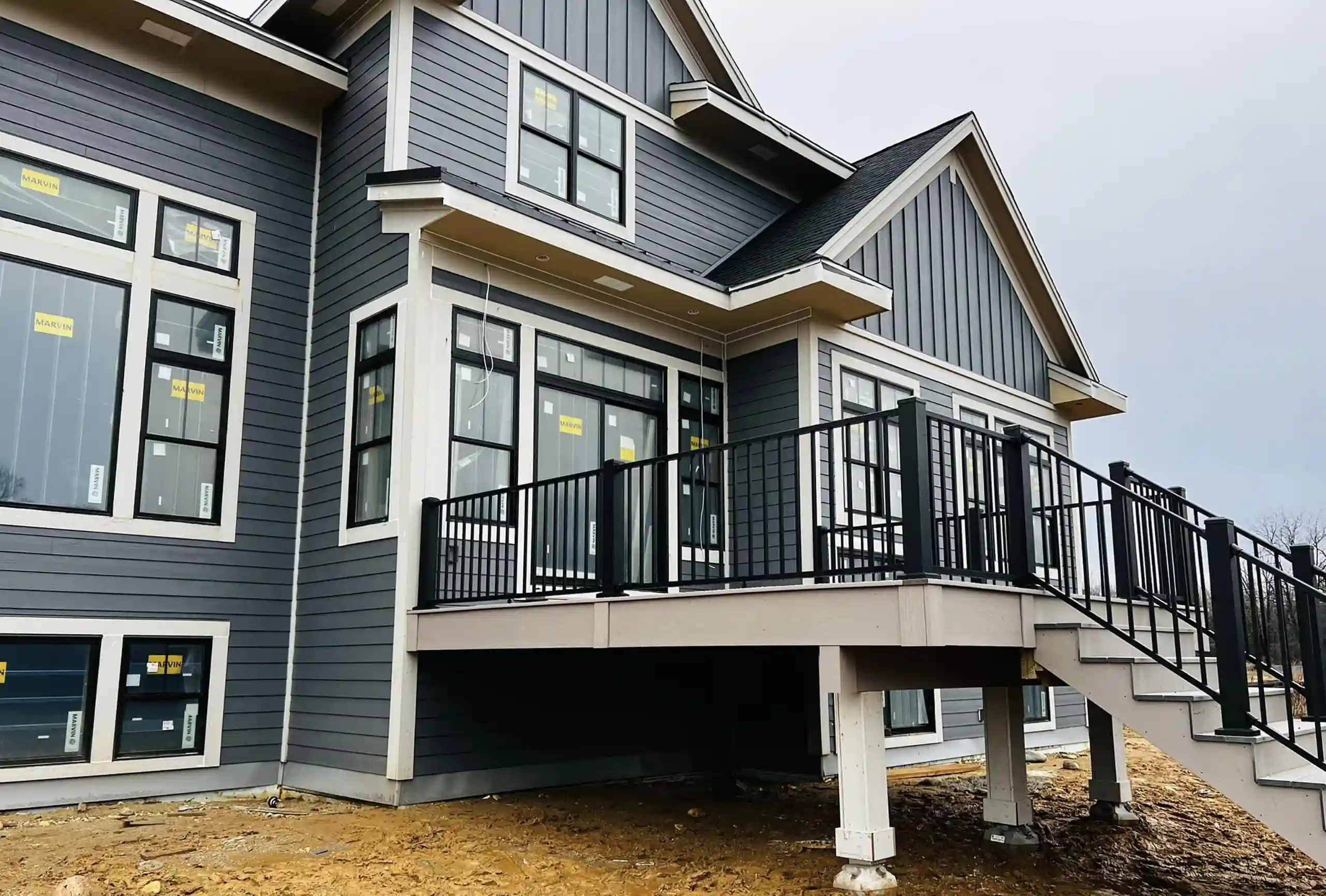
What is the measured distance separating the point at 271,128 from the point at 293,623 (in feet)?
14.5

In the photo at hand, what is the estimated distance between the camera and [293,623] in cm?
899

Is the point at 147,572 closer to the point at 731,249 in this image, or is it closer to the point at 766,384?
the point at 766,384

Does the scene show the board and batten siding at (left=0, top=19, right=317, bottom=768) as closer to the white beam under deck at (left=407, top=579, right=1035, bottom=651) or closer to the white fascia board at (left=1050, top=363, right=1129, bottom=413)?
the white beam under deck at (left=407, top=579, right=1035, bottom=651)

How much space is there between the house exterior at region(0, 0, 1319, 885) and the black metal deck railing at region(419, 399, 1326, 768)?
0.07 m

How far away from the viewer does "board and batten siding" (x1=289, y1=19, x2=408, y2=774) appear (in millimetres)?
8102

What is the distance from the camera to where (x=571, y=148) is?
9969 millimetres

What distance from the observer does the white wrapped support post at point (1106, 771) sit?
27.2 feet

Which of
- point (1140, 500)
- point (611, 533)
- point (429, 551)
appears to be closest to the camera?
point (1140, 500)

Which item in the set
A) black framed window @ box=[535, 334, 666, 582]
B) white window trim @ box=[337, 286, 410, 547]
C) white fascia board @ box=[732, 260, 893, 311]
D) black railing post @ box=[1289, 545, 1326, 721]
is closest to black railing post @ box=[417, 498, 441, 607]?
white window trim @ box=[337, 286, 410, 547]

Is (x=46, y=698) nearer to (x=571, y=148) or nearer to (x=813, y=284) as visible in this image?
(x=571, y=148)

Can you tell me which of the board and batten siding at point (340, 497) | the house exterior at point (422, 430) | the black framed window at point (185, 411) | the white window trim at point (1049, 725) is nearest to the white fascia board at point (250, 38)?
the house exterior at point (422, 430)

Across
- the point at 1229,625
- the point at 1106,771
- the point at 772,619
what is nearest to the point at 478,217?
the point at 772,619

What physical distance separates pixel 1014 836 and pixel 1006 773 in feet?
1.40

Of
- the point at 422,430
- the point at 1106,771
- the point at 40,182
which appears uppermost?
the point at 40,182
